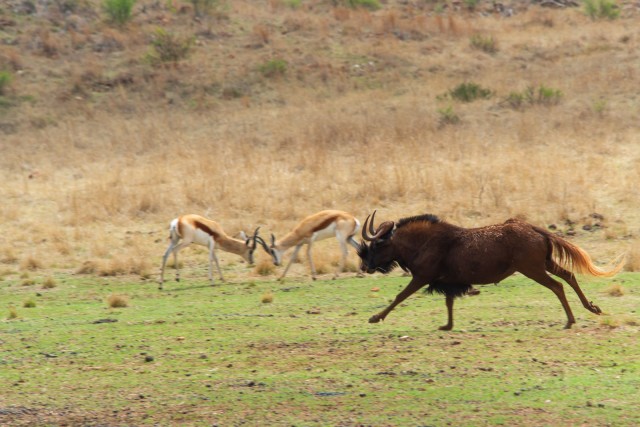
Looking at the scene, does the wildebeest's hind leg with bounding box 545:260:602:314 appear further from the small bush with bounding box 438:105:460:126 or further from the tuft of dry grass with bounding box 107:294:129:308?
the small bush with bounding box 438:105:460:126

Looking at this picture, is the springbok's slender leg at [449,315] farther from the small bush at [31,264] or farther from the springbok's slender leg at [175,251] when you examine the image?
the small bush at [31,264]

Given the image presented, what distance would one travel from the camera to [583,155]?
82.4ft

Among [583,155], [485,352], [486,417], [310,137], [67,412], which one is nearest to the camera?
[486,417]

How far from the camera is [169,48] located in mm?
37312

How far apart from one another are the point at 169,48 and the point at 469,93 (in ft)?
37.5

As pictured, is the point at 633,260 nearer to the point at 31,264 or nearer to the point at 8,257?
the point at 31,264

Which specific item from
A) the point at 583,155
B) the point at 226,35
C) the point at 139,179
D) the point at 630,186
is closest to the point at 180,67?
the point at 226,35

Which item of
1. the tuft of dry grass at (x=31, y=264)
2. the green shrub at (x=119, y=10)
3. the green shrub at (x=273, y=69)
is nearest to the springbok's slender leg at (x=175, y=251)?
the tuft of dry grass at (x=31, y=264)

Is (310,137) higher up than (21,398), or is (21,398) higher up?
(21,398)

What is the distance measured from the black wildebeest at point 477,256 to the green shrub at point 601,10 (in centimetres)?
3329

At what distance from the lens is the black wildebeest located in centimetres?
1207

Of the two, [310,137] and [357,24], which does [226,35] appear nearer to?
[357,24]

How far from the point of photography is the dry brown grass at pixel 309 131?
22125 mm

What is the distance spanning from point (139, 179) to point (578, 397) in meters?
17.5
